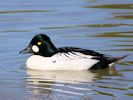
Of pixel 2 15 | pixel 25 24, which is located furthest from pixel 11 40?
pixel 2 15

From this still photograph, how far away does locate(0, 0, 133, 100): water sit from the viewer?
1337 centimetres

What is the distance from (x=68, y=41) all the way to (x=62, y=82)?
349 centimetres

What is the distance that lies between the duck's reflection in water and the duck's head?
57 centimetres

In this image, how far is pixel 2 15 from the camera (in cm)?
2117

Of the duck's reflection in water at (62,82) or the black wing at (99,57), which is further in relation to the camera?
the black wing at (99,57)

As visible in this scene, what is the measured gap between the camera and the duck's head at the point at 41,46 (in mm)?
15984

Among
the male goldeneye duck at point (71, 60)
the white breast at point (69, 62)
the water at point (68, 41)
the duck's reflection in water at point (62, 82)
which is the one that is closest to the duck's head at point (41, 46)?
the male goldeneye duck at point (71, 60)

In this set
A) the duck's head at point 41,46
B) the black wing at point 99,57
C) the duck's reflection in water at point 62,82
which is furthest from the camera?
the duck's head at point 41,46

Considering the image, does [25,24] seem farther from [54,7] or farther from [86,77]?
[86,77]

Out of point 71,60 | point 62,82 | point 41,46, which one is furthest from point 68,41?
point 62,82

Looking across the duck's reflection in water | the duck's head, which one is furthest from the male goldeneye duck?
the duck's reflection in water

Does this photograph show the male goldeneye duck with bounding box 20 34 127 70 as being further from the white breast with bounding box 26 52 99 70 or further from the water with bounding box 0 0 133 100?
the water with bounding box 0 0 133 100

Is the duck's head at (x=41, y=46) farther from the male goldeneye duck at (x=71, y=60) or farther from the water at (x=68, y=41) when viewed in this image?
the water at (x=68, y=41)

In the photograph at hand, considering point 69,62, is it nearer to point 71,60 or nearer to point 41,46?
point 71,60
